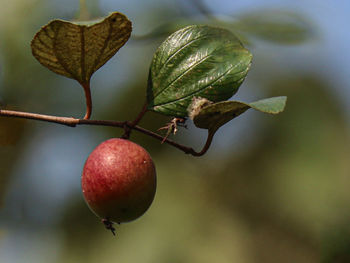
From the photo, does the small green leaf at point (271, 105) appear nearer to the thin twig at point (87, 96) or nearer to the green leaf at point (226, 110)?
the green leaf at point (226, 110)

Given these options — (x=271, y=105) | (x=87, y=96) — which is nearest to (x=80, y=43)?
(x=87, y=96)

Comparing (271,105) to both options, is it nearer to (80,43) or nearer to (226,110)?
(226,110)

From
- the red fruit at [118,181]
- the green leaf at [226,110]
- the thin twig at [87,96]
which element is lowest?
the red fruit at [118,181]

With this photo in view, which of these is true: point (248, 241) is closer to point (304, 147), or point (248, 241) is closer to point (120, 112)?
point (304, 147)

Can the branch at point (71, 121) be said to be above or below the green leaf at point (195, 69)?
below

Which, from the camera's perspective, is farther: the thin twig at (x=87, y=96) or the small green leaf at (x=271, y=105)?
the thin twig at (x=87, y=96)

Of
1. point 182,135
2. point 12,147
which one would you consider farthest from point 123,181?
point 182,135

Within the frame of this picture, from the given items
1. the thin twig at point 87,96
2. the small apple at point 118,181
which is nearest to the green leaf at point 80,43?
the thin twig at point 87,96

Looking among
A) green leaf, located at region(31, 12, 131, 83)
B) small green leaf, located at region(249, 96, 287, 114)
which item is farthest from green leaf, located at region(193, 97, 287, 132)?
green leaf, located at region(31, 12, 131, 83)

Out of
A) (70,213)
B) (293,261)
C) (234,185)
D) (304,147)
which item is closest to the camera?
(70,213)
